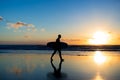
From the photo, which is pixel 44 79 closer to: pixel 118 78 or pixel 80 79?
pixel 80 79

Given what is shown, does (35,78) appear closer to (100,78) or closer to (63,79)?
(63,79)

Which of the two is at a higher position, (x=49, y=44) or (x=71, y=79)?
(x=49, y=44)

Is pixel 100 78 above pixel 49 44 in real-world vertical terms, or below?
below

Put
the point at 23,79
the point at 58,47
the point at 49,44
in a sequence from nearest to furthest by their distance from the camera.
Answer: the point at 23,79
the point at 58,47
the point at 49,44

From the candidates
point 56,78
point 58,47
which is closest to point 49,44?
point 58,47

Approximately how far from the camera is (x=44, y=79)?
9.71 meters

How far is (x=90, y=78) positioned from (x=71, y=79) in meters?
0.80

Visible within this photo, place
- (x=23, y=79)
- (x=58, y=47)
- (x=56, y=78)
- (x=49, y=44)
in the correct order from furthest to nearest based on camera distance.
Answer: (x=49, y=44) < (x=58, y=47) < (x=56, y=78) < (x=23, y=79)

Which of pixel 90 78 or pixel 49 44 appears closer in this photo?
pixel 90 78

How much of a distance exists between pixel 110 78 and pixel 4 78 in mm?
4329

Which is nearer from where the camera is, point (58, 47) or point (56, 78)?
point (56, 78)

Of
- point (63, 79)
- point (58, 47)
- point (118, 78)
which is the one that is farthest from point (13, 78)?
point (58, 47)

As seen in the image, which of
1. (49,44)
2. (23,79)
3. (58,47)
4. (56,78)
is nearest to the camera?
(23,79)

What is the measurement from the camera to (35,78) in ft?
32.3
